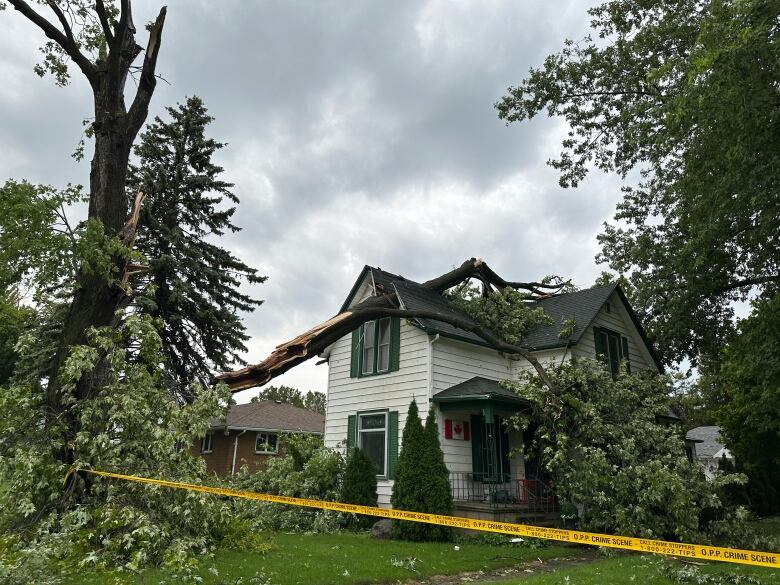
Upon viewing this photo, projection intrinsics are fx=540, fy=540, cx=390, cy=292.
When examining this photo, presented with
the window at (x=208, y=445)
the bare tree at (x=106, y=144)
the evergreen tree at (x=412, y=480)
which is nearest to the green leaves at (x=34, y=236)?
Answer: the bare tree at (x=106, y=144)

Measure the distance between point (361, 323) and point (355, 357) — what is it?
3.31 m

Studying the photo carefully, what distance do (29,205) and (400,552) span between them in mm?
7777

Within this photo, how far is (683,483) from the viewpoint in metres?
10.4

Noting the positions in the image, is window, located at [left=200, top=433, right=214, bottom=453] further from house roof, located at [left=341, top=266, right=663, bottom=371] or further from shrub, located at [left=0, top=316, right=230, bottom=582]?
shrub, located at [left=0, top=316, right=230, bottom=582]

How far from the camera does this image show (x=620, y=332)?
16750mm

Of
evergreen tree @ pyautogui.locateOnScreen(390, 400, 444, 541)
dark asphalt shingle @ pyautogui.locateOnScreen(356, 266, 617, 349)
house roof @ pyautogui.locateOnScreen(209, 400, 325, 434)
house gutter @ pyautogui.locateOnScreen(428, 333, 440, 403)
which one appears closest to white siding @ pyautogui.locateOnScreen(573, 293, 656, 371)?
dark asphalt shingle @ pyautogui.locateOnScreen(356, 266, 617, 349)

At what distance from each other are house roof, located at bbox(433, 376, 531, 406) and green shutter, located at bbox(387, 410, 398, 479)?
141 cm

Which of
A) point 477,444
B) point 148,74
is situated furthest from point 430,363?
point 148,74

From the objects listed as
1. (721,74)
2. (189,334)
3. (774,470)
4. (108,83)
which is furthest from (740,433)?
(108,83)

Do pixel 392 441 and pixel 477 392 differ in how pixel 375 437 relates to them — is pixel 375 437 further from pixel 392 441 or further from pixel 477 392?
pixel 477 392

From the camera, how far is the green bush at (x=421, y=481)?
10.7m

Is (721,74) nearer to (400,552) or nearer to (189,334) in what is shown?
(400,552)

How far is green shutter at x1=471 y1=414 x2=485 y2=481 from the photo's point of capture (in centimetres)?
1318

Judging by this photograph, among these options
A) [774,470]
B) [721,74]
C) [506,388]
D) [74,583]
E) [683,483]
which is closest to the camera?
[74,583]
